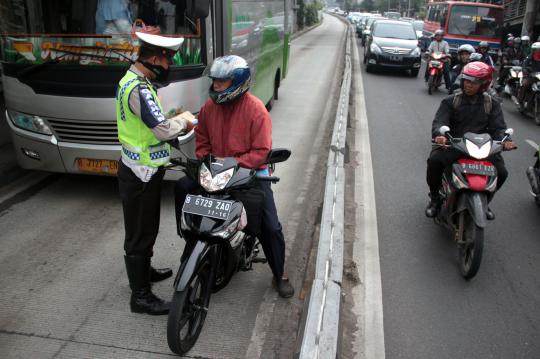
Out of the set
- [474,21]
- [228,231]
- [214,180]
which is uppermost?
[474,21]

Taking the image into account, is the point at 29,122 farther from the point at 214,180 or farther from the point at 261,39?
the point at 261,39

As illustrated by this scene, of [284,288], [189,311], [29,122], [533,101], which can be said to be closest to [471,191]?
[284,288]

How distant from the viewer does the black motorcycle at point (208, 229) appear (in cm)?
294

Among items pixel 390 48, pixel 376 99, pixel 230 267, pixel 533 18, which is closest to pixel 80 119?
pixel 230 267

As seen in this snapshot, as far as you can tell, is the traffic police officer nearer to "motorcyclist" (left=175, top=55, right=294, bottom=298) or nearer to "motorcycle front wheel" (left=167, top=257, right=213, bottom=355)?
"motorcyclist" (left=175, top=55, right=294, bottom=298)

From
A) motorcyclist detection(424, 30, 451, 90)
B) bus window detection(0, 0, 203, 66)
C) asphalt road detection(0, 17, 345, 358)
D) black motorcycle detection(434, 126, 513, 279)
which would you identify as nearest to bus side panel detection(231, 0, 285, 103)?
bus window detection(0, 0, 203, 66)

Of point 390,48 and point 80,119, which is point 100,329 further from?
point 390,48

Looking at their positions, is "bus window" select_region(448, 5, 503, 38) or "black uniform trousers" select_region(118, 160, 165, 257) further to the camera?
"bus window" select_region(448, 5, 503, 38)

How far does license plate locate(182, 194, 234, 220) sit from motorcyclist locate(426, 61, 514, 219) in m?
2.45

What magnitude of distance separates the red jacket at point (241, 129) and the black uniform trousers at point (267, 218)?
24 cm

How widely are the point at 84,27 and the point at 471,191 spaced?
3995 mm

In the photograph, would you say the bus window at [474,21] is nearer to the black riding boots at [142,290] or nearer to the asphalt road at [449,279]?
the asphalt road at [449,279]

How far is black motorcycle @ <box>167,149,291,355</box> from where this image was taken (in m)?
2.94

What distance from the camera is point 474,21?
728 inches
